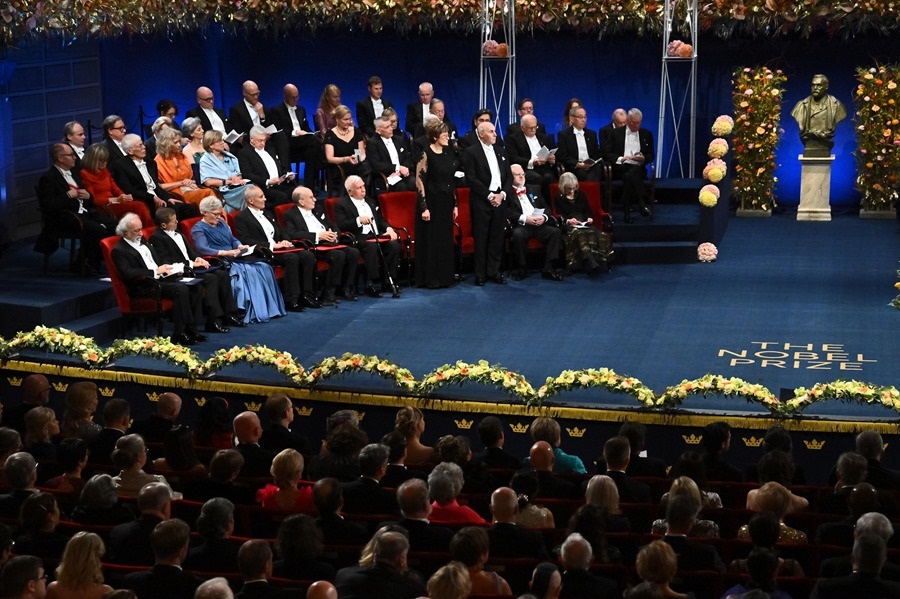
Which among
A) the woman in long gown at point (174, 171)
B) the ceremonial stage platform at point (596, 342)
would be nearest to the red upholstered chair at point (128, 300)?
the ceremonial stage platform at point (596, 342)

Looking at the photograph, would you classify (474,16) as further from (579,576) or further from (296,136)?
(579,576)

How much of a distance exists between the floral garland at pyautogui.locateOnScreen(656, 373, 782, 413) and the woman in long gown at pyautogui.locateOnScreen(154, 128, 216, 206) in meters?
6.02

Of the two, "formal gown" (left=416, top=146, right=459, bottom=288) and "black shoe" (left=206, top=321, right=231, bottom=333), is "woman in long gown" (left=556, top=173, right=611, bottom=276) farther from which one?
"black shoe" (left=206, top=321, right=231, bottom=333)

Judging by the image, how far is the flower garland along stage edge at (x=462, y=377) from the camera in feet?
28.8

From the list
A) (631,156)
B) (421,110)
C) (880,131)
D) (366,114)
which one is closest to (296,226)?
(366,114)

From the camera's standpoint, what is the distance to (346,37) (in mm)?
18750

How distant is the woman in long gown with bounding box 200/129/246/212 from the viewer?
1348 centimetres

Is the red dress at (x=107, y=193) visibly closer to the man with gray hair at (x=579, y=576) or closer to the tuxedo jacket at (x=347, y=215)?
the tuxedo jacket at (x=347, y=215)

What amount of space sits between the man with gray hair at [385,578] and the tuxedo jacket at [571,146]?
10.6 meters

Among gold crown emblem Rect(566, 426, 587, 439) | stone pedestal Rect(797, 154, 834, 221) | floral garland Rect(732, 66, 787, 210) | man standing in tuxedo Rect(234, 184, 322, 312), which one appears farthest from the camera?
floral garland Rect(732, 66, 787, 210)

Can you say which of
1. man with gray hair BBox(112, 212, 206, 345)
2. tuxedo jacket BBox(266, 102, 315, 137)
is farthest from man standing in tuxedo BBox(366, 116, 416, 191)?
man with gray hair BBox(112, 212, 206, 345)

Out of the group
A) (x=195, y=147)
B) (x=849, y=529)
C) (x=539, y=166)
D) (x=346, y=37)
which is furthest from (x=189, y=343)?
(x=346, y=37)

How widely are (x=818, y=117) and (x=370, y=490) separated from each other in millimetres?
11640

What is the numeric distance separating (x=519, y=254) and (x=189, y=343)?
13.1 feet
